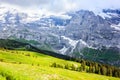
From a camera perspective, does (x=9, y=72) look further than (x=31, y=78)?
No

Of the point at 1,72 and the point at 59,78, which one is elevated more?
the point at 1,72

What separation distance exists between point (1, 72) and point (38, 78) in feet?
25.1

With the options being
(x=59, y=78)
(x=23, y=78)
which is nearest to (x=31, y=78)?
(x=23, y=78)

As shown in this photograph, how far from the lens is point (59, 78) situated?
46.1 meters

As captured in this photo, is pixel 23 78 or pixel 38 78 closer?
pixel 23 78

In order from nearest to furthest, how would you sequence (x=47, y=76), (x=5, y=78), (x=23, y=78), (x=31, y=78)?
(x=5, y=78), (x=23, y=78), (x=31, y=78), (x=47, y=76)

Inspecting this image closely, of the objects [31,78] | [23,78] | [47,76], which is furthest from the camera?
[47,76]

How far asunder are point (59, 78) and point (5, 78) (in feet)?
51.5

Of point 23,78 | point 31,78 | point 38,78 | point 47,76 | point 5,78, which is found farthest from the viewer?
point 47,76

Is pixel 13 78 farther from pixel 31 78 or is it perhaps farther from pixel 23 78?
pixel 31 78

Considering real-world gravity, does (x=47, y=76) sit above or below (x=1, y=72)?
below

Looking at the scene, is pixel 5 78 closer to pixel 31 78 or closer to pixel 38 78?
pixel 31 78

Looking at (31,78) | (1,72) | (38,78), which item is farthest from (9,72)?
(38,78)

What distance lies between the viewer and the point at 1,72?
3303 centimetres
